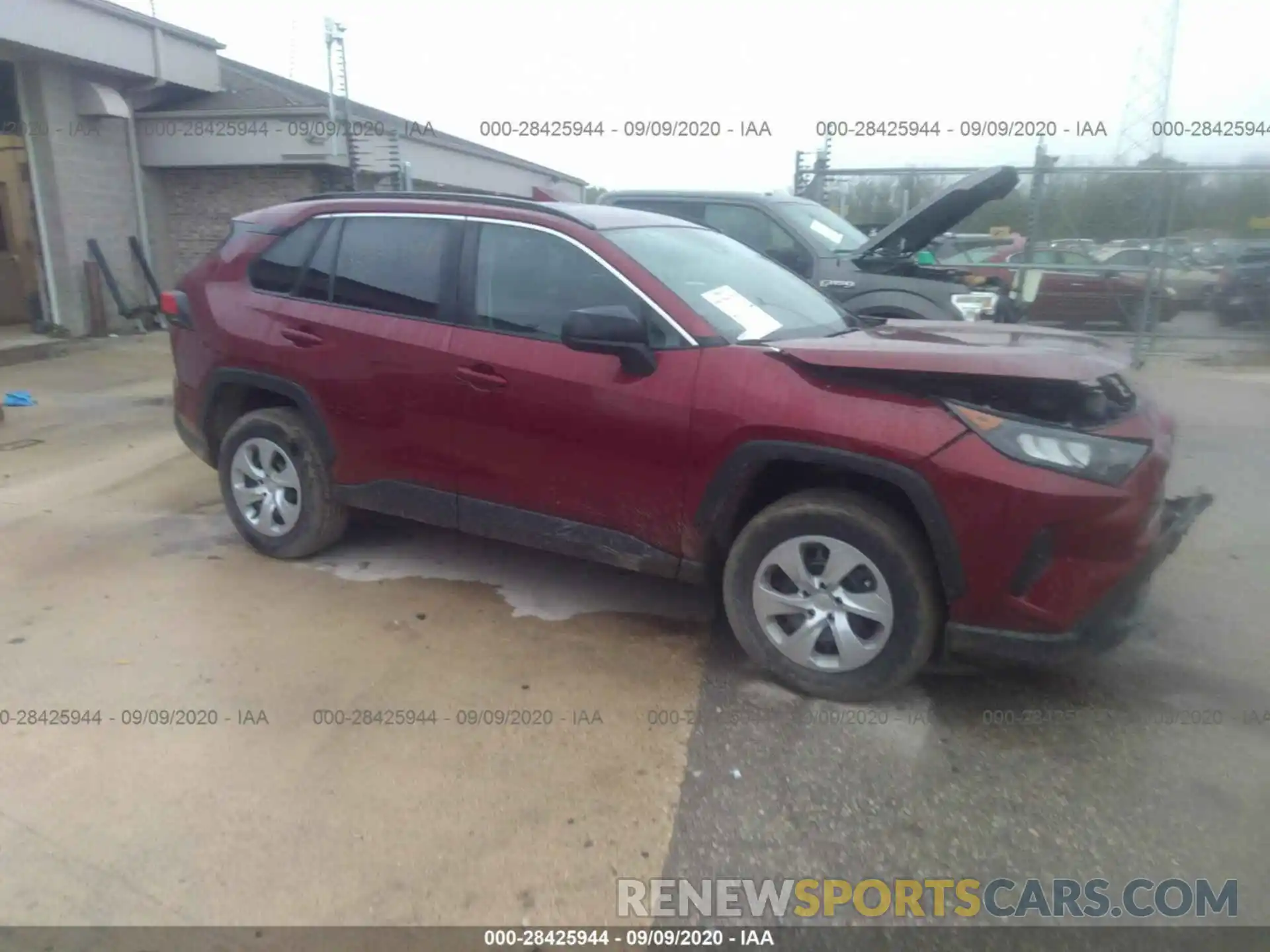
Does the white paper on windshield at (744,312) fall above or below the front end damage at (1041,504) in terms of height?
above

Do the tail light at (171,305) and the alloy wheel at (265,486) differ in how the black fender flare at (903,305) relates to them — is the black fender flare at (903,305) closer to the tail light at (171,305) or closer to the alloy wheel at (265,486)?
the alloy wheel at (265,486)

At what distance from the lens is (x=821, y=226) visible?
305 inches

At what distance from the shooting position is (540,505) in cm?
402

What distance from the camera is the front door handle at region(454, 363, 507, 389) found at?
3.98 metres

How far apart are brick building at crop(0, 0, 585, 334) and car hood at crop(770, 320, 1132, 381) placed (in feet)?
33.7

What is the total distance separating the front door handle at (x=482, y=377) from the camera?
13.0 feet

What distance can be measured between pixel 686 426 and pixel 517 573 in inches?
61.7

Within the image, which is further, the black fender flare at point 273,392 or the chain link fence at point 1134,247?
the chain link fence at point 1134,247

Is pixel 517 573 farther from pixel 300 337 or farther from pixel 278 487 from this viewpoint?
pixel 300 337

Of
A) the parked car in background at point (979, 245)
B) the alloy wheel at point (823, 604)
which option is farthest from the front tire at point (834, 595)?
the parked car in background at point (979, 245)

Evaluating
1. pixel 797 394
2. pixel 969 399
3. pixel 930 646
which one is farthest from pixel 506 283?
pixel 930 646

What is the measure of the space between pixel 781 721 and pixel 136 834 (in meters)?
2.10

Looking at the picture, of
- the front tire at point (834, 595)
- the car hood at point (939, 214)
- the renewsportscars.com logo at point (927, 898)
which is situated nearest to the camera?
the renewsportscars.com logo at point (927, 898)

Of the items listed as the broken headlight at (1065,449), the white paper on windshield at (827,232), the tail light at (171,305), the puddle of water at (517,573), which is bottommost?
the puddle of water at (517,573)
